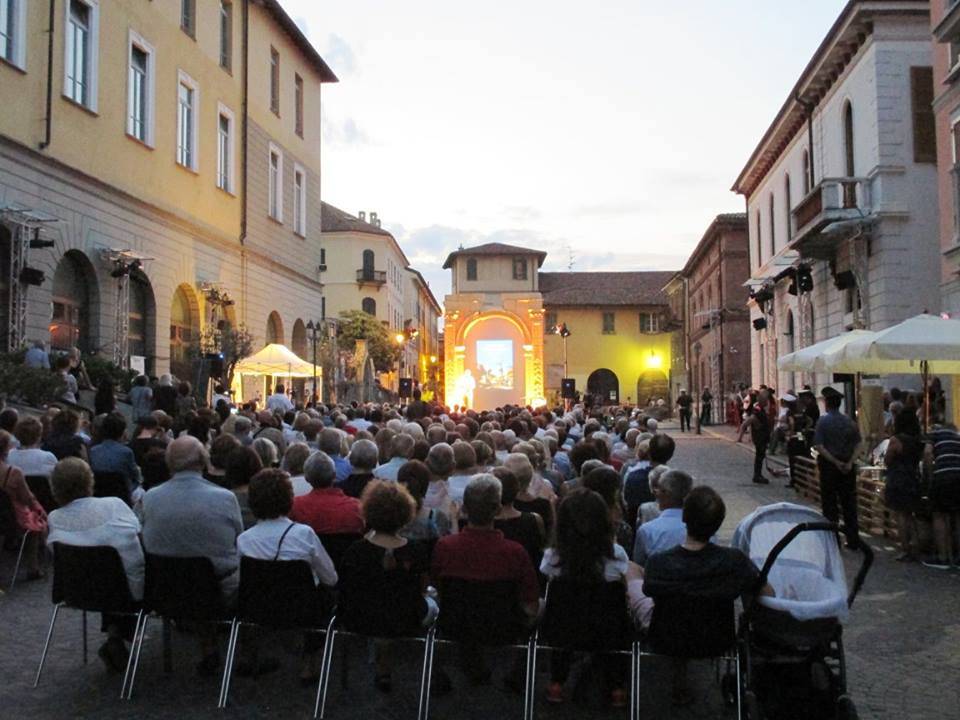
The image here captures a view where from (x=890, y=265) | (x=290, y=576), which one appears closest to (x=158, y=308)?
(x=890, y=265)

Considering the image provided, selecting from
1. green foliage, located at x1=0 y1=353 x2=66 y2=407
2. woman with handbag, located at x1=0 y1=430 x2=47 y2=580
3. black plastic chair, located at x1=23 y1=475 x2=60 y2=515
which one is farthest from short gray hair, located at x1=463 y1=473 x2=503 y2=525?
green foliage, located at x1=0 y1=353 x2=66 y2=407

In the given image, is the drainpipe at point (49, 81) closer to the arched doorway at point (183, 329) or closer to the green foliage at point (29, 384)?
the green foliage at point (29, 384)

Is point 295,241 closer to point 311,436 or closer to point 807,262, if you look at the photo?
point 807,262

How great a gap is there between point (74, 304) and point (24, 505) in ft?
38.9

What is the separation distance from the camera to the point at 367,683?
19.7 ft

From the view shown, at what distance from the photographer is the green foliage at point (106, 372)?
17953 millimetres

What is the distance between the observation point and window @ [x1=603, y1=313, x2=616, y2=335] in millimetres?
69250

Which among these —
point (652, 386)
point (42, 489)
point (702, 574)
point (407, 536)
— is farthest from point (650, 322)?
point (702, 574)

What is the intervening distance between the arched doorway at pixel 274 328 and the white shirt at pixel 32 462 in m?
21.3

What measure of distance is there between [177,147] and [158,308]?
413 centimetres

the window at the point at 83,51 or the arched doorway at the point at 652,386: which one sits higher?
the window at the point at 83,51

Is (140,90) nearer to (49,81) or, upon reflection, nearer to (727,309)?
(49,81)

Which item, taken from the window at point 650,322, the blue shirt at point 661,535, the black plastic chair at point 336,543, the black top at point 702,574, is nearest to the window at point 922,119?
the blue shirt at point 661,535

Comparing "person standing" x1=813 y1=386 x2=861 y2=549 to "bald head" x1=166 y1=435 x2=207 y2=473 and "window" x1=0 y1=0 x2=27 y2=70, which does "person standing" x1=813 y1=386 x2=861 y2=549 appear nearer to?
"bald head" x1=166 y1=435 x2=207 y2=473
